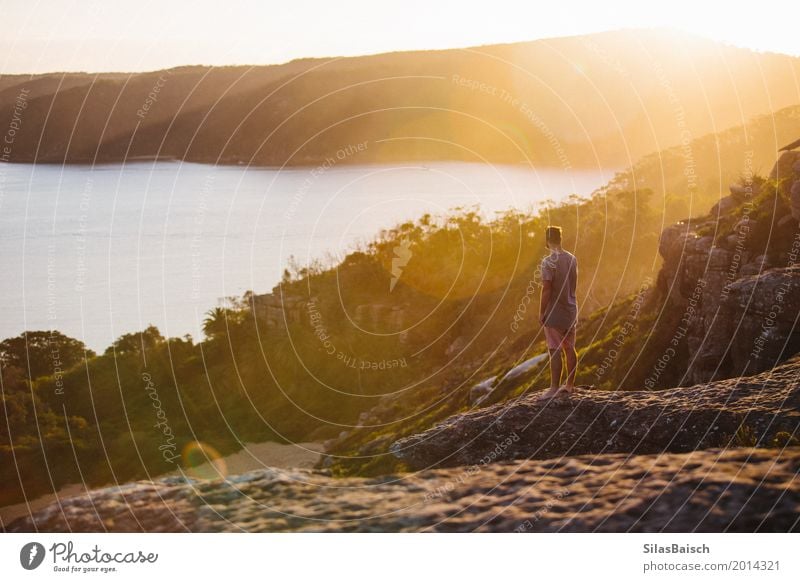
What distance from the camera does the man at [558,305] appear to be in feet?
51.2

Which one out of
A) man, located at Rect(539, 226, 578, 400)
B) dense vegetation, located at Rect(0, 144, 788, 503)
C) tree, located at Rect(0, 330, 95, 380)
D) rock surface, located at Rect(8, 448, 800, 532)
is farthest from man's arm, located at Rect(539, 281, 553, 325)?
tree, located at Rect(0, 330, 95, 380)

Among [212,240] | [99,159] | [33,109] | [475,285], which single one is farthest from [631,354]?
[33,109]

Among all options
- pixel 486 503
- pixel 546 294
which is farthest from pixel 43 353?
pixel 486 503

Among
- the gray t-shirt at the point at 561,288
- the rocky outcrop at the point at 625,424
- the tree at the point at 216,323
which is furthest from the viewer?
the tree at the point at 216,323

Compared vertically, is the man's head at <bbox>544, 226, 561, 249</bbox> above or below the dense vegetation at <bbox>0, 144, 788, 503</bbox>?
above

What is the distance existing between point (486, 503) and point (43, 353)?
64.1m

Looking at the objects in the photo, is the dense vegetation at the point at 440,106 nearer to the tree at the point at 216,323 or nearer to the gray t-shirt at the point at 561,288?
the tree at the point at 216,323

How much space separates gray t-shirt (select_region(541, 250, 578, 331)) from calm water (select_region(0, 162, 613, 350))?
174 feet

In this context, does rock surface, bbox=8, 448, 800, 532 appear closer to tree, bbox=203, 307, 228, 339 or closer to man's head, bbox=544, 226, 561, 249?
man's head, bbox=544, 226, 561, 249

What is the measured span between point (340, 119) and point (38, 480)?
170ft

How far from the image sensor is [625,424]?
14.4 meters

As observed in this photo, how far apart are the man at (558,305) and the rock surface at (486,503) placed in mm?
4189

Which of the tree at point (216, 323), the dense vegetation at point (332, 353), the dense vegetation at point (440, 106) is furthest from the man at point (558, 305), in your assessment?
the dense vegetation at point (440, 106)

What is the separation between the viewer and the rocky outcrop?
13297mm
